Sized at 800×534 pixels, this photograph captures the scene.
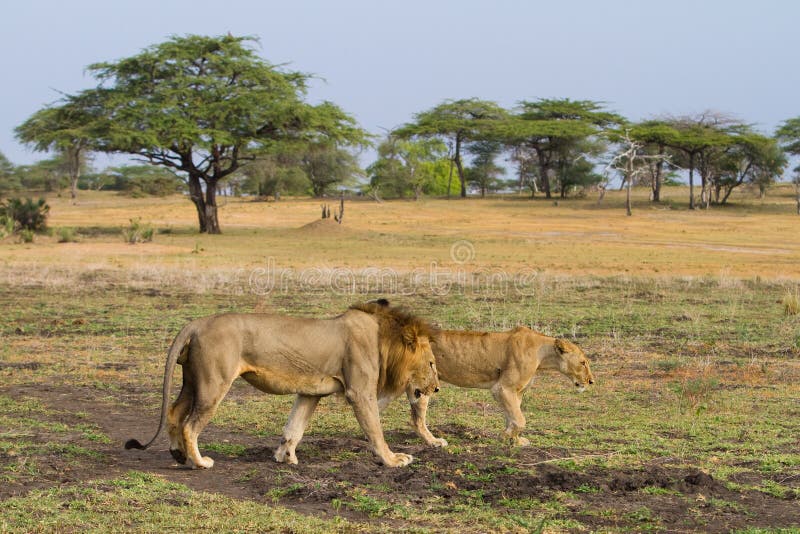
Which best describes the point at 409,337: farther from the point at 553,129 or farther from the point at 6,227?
the point at 553,129

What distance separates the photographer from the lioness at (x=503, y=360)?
350 inches

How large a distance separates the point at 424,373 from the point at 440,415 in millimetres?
1916

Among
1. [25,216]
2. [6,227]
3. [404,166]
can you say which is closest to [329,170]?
[404,166]

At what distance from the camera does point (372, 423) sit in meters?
7.46

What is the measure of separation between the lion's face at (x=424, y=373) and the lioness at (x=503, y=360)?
0.93 m

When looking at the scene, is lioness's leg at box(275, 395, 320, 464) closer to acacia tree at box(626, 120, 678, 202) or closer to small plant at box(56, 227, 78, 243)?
small plant at box(56, 227, 78, 243)

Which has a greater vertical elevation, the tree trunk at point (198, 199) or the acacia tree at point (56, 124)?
the acacia tree at point (56, 124)

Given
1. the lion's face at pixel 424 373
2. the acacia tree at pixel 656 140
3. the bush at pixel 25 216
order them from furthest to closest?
the acacia tree at pixel 656 140
the bush at pixel 25 216
the lion's face at pixel 424 373

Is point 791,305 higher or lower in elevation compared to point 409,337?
lower

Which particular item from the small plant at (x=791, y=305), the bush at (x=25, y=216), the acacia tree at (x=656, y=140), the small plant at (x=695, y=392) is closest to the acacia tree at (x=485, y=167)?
the acacia tree at (x=656, y=140)

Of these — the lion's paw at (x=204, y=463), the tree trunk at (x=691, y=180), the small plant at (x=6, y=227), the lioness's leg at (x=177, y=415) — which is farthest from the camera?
the tree trunk at (x=691, y=180)

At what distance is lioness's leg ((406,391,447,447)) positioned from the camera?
825 centimetres

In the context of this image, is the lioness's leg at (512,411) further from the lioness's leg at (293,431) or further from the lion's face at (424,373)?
the lioness's leg at (293,431)

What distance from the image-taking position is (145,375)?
38.1ft
